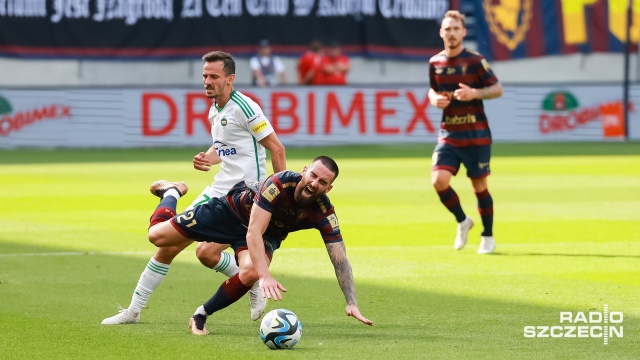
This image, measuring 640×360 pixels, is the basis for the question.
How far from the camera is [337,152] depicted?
986 inches

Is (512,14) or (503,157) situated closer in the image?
(503,157)

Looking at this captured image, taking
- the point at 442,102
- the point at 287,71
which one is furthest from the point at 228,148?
the point at 287,71

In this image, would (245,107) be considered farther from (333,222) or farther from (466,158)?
(466,158)

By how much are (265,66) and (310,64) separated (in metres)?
→ 1.54

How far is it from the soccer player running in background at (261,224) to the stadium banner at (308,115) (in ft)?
58.3

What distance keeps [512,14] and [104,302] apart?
23.1 meters

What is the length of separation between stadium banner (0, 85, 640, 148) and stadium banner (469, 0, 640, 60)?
396cm

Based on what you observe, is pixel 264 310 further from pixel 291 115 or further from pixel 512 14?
pixel 512 14

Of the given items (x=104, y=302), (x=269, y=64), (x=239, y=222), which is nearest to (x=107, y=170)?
(x=269, y=64)

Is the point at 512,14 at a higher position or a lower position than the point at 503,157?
higher

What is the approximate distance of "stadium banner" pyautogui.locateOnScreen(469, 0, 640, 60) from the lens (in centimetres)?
3083

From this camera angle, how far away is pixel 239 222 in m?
8.17

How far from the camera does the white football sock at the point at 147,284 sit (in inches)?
333

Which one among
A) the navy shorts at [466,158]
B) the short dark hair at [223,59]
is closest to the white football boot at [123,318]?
the short dark hair at [223,59]
